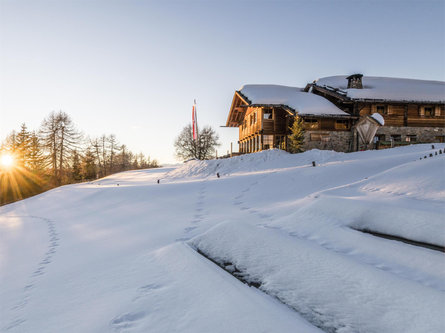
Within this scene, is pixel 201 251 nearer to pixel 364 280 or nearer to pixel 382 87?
pixel 364 280

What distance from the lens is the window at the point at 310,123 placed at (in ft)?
72.7

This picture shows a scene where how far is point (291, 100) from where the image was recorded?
23.2 metres

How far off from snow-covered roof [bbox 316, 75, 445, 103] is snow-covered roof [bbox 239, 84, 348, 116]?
2.67 meters

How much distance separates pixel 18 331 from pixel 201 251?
91.3 inches

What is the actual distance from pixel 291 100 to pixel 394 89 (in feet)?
37.4

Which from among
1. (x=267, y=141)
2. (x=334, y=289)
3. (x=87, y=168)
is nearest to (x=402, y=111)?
(x=267, y=141)

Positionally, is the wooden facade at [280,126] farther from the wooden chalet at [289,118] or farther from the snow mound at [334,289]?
the snow mound at [334,289]

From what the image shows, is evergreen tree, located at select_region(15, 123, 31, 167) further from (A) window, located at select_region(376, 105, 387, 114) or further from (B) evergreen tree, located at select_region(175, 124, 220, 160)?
(A) window, located at select_region(376, 105, 387, 114)

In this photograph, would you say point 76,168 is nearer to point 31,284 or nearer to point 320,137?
point 320,137

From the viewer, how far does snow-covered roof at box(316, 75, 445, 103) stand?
23.7 meters

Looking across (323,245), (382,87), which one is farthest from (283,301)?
(382,87)


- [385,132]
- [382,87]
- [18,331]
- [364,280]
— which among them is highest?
[382,87]

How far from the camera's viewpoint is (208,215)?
23.4 feet

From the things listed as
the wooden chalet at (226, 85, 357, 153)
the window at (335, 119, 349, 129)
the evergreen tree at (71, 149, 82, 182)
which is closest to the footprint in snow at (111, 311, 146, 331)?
the wooden chalet at (226, 85, 357, 153)
